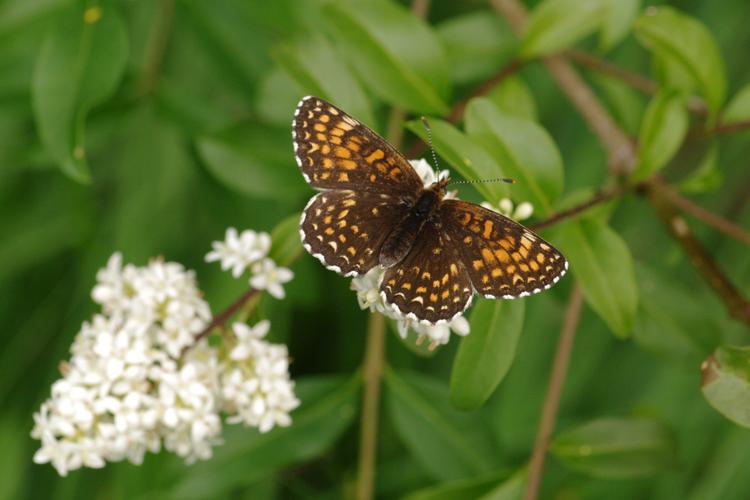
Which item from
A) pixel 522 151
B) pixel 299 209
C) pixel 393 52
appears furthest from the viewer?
pixel 299 209

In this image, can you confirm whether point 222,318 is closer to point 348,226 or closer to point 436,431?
point 348,226

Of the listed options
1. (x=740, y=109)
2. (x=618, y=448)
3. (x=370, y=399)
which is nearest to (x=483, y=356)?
(x=618, y=448)

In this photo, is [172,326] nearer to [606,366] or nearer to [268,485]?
[268,485]

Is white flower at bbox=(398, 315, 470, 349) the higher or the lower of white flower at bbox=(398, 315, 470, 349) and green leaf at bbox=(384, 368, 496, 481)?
the higher

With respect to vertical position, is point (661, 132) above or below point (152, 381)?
below

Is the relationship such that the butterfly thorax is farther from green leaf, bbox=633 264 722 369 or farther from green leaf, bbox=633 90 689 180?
green leaf, bbox=633 264 722 369

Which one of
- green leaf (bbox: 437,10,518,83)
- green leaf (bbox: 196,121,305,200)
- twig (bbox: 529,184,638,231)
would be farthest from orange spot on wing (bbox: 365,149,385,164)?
green leaf (bbox: 437,10,518,83)

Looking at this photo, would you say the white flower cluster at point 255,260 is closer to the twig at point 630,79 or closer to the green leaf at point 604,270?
the green leaf at point 604,270
